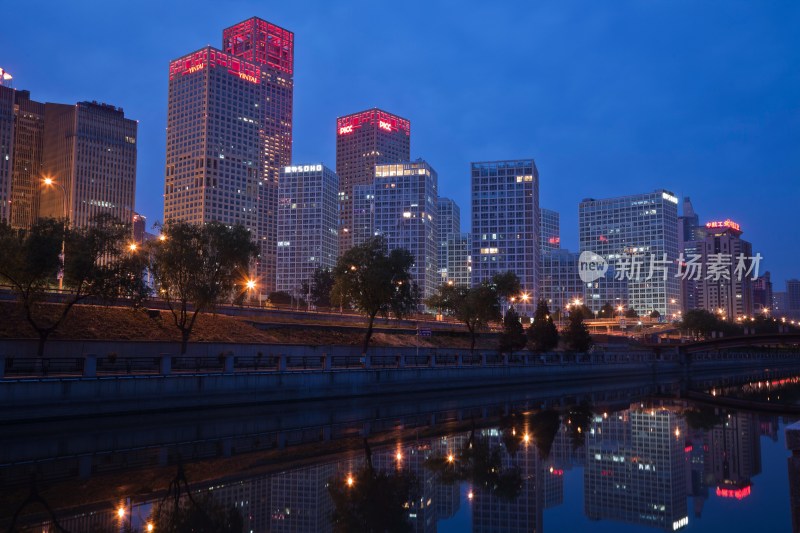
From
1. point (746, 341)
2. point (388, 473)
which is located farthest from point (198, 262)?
point (746, 341)

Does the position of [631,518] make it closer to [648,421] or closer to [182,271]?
[648,421]

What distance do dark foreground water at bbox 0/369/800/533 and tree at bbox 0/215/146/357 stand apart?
15.5 metres

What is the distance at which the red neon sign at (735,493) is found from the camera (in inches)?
847

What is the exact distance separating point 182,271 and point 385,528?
40.4 m

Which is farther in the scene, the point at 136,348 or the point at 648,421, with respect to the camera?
the point at 136,348

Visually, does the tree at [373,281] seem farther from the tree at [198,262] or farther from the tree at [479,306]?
the tree at [479,306]

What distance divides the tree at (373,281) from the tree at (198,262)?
1196 cm

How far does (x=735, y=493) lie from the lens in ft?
72.0

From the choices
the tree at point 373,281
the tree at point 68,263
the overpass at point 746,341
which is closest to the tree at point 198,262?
the tree at point 68,263

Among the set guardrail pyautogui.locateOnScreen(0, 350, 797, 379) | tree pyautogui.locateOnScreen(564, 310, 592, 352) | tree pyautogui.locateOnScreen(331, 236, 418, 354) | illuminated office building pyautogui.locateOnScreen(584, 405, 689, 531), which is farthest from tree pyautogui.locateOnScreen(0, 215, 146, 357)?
tree pyautogui.locateOnScreen(564, 310, 592, 352)

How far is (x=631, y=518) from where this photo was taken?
18.8 metres

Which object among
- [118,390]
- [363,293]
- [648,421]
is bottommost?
[648,421]

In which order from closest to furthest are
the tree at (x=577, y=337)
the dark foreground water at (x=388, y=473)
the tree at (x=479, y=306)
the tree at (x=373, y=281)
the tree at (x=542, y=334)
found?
the dark foreground water at (x=388, y=473) < the tree at (x=373, y=281) < the tree at (x=479, y=306) < the tree at (x=542, y=334) < the tree at (x=577, y=337)

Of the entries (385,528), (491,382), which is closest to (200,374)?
(385,528)
